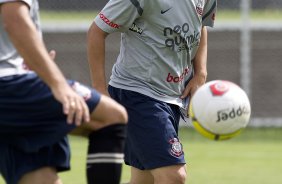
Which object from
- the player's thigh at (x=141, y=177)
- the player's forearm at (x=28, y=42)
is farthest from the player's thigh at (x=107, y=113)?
the player's thigh at (x=141, y=177)

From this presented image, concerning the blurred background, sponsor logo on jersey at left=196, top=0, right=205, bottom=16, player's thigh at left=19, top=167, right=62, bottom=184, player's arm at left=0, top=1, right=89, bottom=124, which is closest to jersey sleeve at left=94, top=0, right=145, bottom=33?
sponsor logo on jersey at left=196, top=0, right=205, bottom=16

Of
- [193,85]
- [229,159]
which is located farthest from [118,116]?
[229,159]

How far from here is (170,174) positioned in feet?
18.0

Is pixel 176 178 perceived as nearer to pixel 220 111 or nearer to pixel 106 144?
pixel 220 111

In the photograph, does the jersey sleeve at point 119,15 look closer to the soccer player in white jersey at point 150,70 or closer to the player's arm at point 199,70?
the soccer player in white jersey at point 150,70

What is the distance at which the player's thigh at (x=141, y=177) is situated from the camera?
19.5 ft

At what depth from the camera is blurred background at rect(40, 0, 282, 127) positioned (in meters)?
13.5

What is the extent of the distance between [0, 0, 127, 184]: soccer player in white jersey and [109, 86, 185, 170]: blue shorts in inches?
37.9

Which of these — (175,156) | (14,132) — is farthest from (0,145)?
(175,156)

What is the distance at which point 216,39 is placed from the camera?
14211 mm

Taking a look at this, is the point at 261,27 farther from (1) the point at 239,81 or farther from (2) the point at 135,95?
(2) the point at 135,95

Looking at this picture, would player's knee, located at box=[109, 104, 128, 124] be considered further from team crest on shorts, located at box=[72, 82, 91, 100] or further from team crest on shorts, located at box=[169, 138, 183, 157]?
team crest on shorts, located at box=[169, 138, 183, 157]

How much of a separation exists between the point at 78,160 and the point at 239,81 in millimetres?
4308

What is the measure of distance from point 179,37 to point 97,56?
1.77 ft
